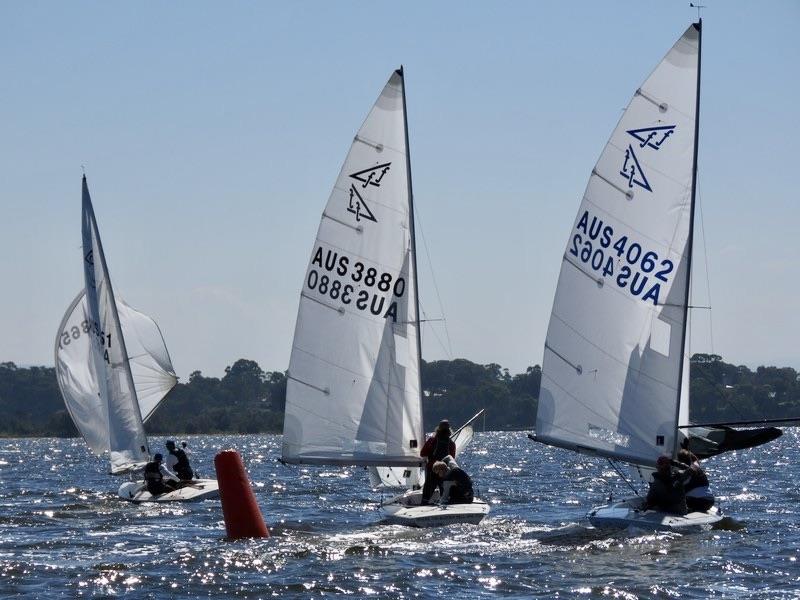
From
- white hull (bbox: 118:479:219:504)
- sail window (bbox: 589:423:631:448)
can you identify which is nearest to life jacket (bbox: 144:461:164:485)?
white hull (bbox: 118:479:219:504)

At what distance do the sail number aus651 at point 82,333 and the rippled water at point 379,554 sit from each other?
431cm

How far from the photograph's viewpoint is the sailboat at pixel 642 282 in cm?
2120

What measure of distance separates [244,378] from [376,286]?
151 meters

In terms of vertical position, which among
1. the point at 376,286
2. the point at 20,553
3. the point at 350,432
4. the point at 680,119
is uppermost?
the point at 680,119

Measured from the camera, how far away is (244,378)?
17238cm

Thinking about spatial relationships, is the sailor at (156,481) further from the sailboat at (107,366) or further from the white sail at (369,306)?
the white sail at (369,306)

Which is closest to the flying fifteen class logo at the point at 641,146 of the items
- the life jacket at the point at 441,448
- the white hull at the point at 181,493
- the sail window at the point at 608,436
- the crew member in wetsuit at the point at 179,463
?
the sail window at the point at 608,436

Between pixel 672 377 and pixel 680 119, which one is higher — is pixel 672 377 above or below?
below

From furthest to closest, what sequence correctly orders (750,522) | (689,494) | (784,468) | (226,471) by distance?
(784,468), (750,522), (689,494), (226,471)

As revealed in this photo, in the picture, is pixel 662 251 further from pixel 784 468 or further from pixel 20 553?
pixel 784 468

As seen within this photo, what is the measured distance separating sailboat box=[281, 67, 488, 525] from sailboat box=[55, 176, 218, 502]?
9597 mm

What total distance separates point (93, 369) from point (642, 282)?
15.5m

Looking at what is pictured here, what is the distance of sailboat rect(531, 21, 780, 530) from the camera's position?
21203 millimetres

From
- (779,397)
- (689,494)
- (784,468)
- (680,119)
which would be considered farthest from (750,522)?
(779,397)
